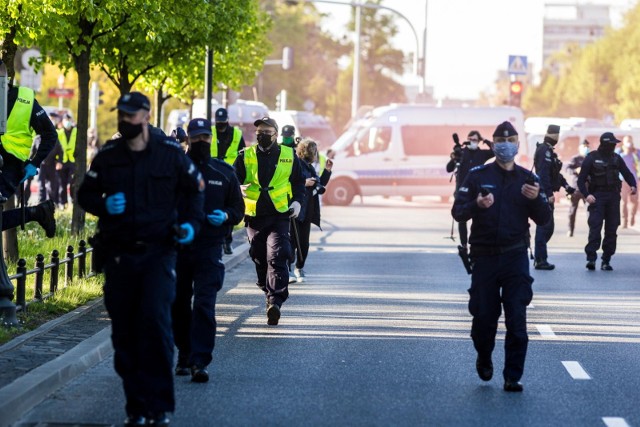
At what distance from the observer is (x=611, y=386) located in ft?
30.7

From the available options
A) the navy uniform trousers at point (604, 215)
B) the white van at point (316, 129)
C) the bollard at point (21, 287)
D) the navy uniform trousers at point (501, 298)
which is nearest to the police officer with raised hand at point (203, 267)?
the navy uniform trousers at point (501, 298)

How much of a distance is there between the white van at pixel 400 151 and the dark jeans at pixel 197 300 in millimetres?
27021

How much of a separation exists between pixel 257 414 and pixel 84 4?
313 inches

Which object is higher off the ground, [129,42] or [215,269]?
[129,42]

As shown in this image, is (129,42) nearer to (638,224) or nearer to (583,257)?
(583,257)

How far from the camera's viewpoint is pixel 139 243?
7.41m

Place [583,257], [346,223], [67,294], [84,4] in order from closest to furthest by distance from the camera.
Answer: [67,294], [84,4], [583,257], [346,223]

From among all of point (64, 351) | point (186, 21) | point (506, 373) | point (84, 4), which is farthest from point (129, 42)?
point (506, 373)

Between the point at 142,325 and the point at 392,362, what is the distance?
3202 mm

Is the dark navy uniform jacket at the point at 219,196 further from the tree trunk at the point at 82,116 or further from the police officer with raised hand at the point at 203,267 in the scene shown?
the tree trunk at the point at 82,116

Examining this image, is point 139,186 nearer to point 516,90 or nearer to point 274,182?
point 274,182

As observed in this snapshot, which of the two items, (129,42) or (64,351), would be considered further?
(129,42)

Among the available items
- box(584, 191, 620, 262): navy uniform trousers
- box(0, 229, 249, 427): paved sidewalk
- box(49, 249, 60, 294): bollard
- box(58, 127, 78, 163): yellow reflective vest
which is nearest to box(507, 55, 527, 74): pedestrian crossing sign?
box(58, 127, 78, 163): yellow reflective vest

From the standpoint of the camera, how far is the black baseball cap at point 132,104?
7.37m
